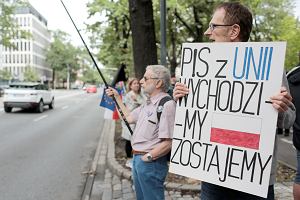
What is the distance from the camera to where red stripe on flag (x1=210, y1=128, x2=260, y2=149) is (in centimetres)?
238

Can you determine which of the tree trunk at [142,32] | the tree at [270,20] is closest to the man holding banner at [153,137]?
the tree trunk at [142,32]

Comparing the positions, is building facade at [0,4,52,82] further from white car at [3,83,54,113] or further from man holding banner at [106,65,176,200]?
man holding banner at [106,65,176,200]

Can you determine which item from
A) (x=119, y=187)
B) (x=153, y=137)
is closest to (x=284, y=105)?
(x=153, y=137)

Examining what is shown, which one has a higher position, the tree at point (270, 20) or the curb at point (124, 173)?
the tree at point (270, 20)

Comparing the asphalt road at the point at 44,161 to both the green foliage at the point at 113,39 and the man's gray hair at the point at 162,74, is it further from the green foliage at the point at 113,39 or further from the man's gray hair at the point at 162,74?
the green foliage at the point at 113,39

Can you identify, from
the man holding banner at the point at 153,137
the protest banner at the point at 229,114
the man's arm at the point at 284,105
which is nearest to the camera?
the man's arm at the point at 284,105

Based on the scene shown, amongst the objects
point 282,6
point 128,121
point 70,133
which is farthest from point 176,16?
point 128,121

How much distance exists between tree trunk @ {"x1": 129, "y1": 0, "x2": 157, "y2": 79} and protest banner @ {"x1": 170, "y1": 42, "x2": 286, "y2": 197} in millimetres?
5160

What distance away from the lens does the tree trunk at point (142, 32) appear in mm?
7750

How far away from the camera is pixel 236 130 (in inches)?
96.4

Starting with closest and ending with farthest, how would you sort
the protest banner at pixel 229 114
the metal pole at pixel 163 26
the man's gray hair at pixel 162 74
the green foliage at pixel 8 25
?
the protest banner at pixel 229 114, the man's gray hair at pixel 162 74, the metal pole at pixel 163 26, the green foliage at pixel 8 25

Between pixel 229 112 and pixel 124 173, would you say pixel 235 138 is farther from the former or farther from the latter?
pixel 124 173

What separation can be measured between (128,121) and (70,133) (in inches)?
409

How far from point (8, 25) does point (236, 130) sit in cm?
3401
